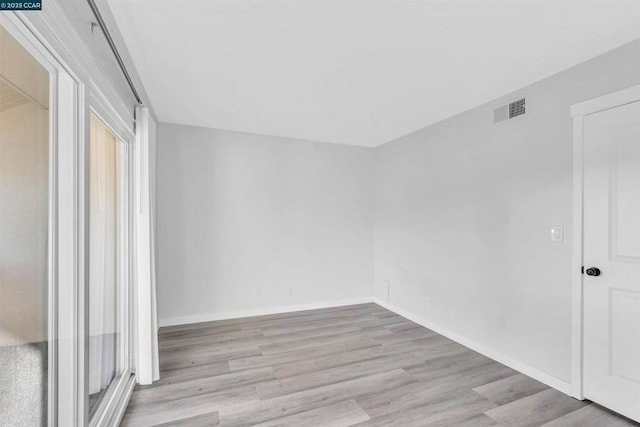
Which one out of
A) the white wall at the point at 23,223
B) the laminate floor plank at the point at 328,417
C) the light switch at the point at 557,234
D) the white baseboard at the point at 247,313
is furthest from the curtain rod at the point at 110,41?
the light switch at the point at 557,234

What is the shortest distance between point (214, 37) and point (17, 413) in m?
2.13

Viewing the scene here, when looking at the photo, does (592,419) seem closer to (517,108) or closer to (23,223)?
(517,108)

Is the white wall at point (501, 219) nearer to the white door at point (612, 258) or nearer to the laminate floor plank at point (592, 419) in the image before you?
the white door at point (612, 258)

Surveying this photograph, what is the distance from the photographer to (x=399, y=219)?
4.12 meters

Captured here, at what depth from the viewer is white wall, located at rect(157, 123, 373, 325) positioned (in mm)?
3641

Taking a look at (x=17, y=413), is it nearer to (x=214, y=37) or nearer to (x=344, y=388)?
(x=344, y=388)

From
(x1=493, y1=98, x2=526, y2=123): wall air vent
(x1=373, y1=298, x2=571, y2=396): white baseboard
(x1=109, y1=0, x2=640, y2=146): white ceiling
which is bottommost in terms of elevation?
(x1=373, y1=298, x2=571, y2=396): white baseboard

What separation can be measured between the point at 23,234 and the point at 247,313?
3.15 meters

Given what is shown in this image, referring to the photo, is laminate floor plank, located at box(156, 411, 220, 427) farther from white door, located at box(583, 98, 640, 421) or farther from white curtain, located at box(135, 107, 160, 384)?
white door, located at box(583, 98, 640, 421)

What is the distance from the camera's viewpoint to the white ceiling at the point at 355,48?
1.63 metres

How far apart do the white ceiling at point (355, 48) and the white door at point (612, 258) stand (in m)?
0.63

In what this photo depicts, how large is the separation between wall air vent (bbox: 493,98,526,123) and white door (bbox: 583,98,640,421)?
521mm

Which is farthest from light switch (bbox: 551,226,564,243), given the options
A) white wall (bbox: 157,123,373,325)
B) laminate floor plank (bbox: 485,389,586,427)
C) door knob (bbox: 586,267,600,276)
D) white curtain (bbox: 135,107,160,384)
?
white curtain (bbox: 135,107,160,384)

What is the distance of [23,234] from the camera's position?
1.08 metres
